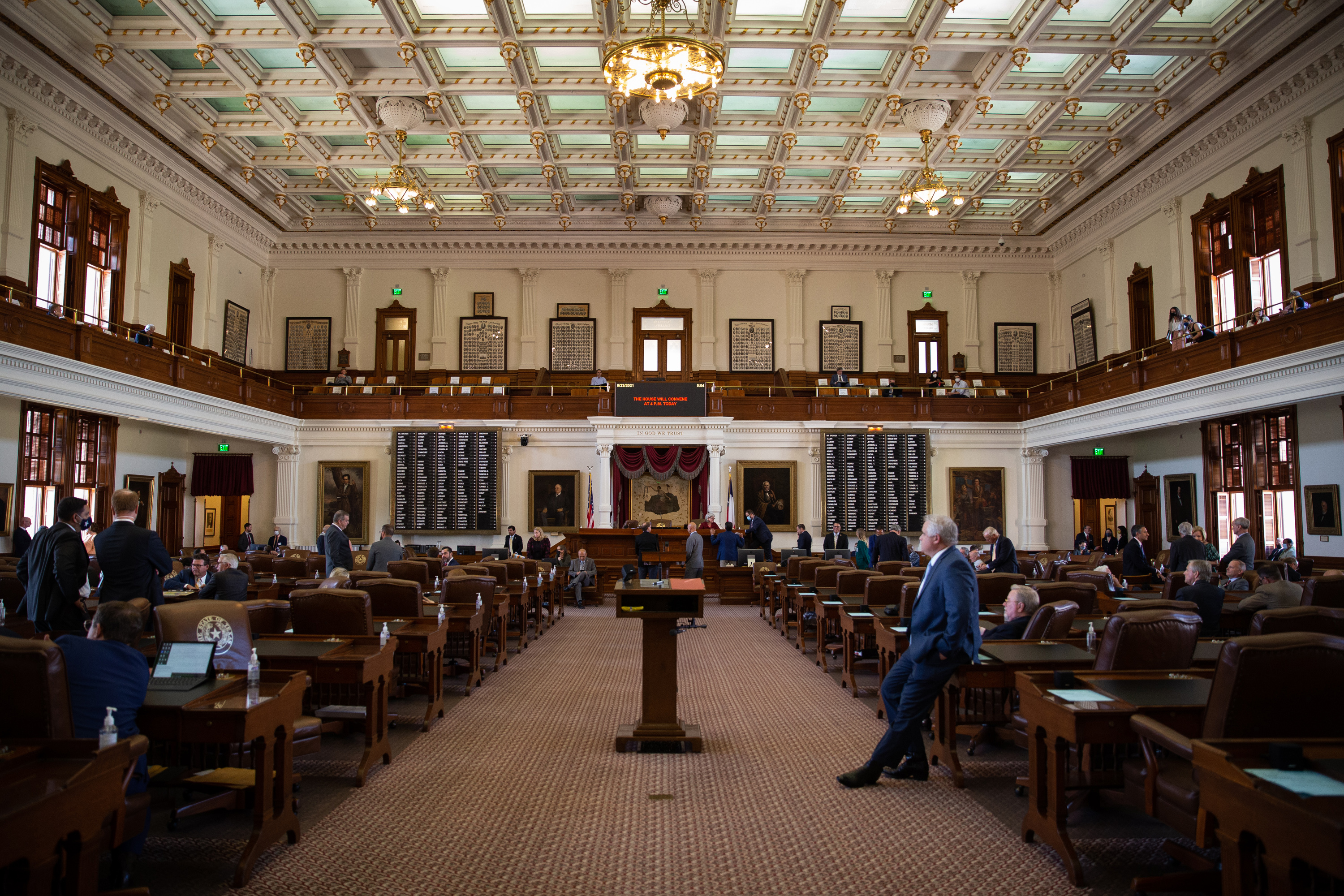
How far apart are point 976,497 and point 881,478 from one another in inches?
94.3

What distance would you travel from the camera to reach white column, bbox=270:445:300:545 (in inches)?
725

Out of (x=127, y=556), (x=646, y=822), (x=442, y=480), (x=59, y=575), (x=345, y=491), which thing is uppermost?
(x=442, y=480)

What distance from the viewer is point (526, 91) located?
47.4 ft

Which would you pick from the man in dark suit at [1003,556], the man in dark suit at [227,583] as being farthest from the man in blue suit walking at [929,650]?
the man in dark suit at [1003,556]

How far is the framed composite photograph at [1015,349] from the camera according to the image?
21578 millimetres

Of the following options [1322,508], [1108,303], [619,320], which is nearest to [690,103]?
[619,320]

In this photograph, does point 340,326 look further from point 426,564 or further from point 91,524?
point 426,564

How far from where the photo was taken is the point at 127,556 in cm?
531

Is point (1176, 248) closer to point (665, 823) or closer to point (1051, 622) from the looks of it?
point (1051, 622)

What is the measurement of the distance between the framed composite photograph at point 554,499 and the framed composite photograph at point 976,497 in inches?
363

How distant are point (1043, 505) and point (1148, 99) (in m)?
9.06

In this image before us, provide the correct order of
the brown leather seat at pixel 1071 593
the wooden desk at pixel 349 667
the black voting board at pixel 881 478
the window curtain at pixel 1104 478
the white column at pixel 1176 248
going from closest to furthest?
the wooden desk at pixel 349 667 < the brown leather seat at pixel 1071 593 < the white column at pixel 1176 248 < the window curtain at pixel 1104 478 < the black voting board at pixel 881 478

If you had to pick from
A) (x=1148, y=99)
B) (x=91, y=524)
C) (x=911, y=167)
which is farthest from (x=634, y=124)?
(x=91, y=524)

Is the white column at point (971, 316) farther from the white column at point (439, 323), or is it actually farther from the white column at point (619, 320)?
the white column at point (439, 323)
